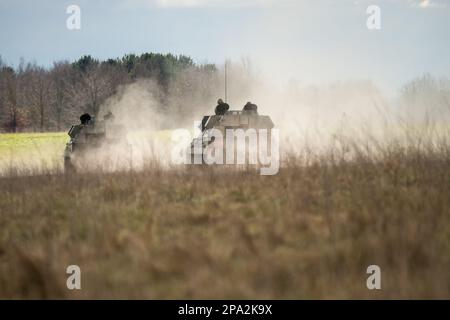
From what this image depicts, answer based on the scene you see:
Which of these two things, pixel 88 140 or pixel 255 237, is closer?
pixel 255 237

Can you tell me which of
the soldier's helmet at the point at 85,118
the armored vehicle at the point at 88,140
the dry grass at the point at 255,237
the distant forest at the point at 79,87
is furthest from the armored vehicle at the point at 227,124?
the distant forest at the point at 79,87

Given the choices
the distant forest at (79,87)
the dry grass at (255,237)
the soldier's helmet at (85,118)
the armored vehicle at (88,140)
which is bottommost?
the dry grass at (255,237)

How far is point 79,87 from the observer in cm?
6000

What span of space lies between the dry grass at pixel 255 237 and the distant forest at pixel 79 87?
46788 mm

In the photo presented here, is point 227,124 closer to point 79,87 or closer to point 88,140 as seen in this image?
point 88,140

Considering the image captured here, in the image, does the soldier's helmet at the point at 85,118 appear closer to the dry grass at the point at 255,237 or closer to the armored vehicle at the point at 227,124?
the armored vehicle at the point at 227,124

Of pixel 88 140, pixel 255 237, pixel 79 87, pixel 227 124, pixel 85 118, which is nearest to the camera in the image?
pixel 255 237

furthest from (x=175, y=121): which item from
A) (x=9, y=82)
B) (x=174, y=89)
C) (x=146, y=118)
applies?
(x=9, y=82)

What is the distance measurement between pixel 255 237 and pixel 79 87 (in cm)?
5789

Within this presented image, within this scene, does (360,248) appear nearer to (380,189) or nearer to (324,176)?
Answer: (380,189)

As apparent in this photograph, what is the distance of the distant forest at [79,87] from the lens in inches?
2251

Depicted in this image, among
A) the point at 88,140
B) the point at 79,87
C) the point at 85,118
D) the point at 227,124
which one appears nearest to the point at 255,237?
the point at 227,124

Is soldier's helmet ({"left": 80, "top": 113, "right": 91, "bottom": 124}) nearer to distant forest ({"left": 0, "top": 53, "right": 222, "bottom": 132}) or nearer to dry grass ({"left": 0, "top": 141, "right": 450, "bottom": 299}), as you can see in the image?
dry grass ({"left": 0, "top": 141, "right": 450, "bottom": 299})

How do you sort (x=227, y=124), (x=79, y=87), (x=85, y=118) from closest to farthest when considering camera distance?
(x=227, y=124)
(x=85, y=118)
(x=79, y=87)
